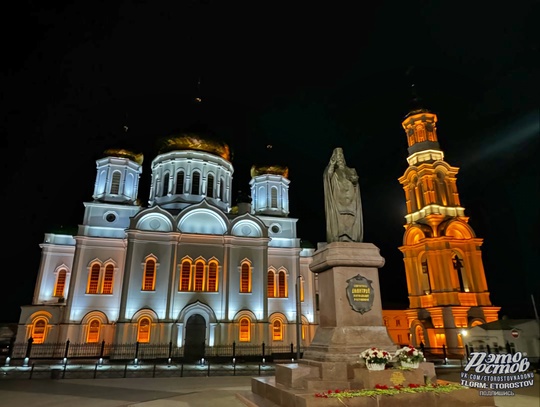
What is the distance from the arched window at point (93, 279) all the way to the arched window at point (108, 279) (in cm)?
52

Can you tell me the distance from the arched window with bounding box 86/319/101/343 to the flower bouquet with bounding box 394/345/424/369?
23520 millimetres

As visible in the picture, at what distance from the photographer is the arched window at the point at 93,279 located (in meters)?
25.4

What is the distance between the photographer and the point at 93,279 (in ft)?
84.8

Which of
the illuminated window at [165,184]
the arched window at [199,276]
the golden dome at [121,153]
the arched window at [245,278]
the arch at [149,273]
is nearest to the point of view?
the arch at [149,273]

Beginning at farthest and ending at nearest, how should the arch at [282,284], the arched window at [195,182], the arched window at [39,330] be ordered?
the arched window at [195,182] → the arch at [282,284] → the arched window at [39,330]

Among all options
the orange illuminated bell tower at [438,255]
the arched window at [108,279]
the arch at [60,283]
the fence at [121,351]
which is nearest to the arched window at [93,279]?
the arched window at [108,279]

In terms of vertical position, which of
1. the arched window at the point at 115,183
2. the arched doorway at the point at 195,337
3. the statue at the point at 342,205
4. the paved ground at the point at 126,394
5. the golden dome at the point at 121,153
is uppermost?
the golden dome at the point at 121,153

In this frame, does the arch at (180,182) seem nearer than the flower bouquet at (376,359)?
No

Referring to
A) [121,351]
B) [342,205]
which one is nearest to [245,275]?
[121,351]

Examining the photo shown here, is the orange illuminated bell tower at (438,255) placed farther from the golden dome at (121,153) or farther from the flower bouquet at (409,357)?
the golden dome at (121,153)

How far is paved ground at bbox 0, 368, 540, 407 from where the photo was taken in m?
8.23

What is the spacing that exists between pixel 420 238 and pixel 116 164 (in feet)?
89.4

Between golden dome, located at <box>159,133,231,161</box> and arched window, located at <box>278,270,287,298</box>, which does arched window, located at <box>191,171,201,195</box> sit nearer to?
golden dome, located at <box>159,133,231,161</box>

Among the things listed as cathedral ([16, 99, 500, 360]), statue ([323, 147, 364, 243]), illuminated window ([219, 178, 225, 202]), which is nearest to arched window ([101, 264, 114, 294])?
cathedral ([16, 99, 500, 360])
